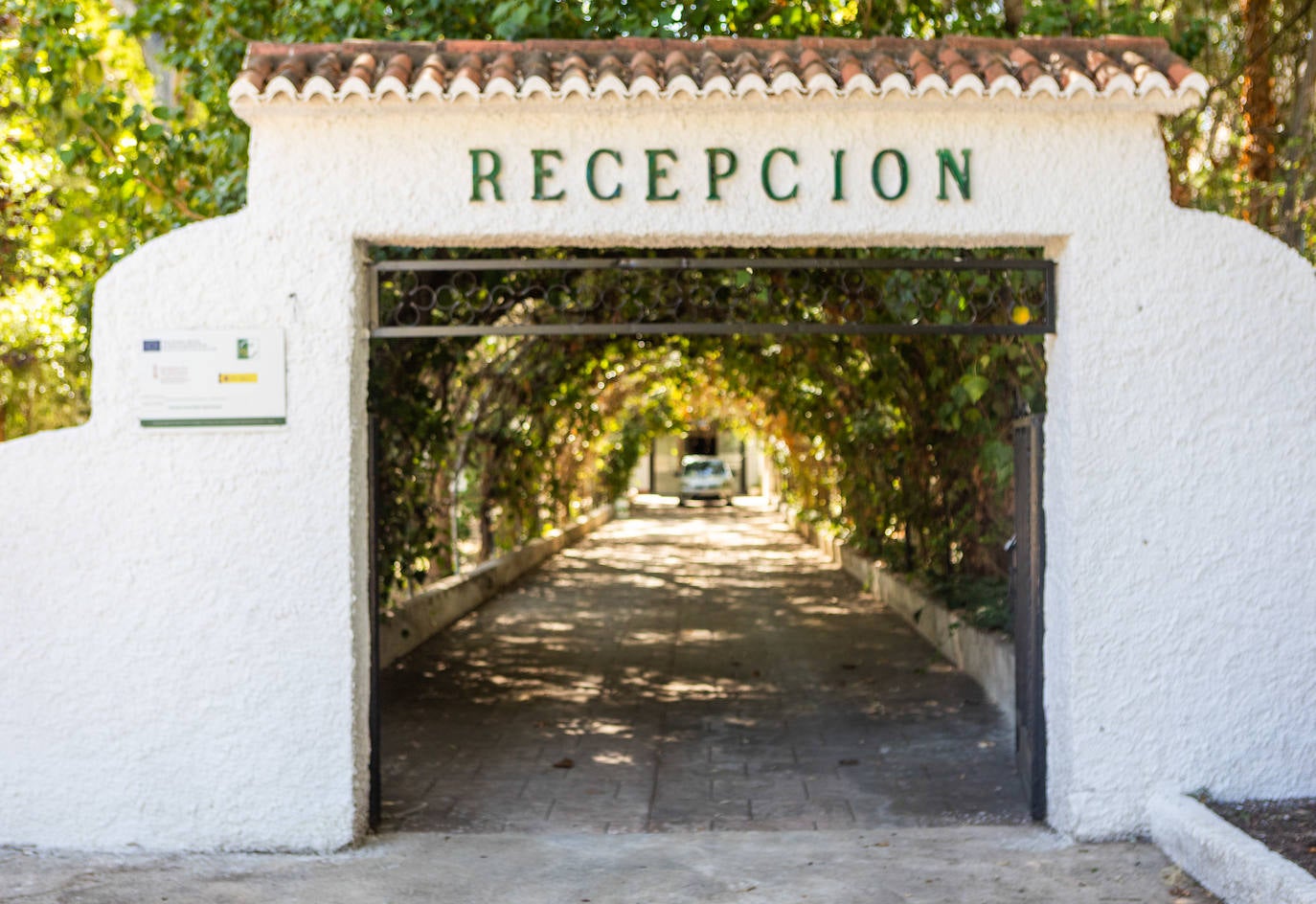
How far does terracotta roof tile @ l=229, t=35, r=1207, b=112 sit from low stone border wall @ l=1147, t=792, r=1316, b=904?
9.89 ft

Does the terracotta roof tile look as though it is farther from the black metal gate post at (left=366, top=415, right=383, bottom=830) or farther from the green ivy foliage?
the black metal gate post at (left=366, top=415, right=383, bottom=830)

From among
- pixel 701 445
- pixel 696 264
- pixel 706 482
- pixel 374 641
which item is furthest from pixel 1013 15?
pixel 701 445

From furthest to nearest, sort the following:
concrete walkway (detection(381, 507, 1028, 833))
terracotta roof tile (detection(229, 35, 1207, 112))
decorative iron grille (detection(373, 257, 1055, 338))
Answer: concrete walkway (detection(381, 507, 1028, 833))
decorative iron grille (detection(373, 257, 1055, 338))
terracotta roof tile (detection(229, 35, 1207, 112))

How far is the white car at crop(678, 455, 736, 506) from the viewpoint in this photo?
1695 inches

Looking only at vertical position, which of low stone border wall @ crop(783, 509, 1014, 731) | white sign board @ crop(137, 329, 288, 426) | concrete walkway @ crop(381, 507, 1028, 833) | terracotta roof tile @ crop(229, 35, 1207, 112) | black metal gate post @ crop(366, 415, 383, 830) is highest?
terracotta roof tile @ crop(229, 35, 1207, 112)

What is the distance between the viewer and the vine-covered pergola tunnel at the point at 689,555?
6973 millimetres

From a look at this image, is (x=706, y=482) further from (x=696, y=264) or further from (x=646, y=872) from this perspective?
(x=646, y=872)

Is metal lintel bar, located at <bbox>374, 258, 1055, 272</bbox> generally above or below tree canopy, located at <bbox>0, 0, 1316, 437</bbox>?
below

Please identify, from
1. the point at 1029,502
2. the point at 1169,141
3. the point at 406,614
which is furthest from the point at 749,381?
the point at 1029,502

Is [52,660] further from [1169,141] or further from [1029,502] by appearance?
[1169,141]

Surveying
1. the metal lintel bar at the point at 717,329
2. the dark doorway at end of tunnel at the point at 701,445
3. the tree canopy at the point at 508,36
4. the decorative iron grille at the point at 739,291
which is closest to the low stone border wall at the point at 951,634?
the decorative iron grille at the point at 739,291

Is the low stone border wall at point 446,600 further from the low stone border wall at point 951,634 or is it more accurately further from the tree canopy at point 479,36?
the low stone border wall at point 951,634

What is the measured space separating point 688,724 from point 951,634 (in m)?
3.33

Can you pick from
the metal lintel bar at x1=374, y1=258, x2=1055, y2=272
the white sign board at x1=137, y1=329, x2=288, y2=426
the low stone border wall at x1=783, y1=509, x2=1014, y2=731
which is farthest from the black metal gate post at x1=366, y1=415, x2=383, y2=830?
the low stone border wall at x1=783, y1=509, x2=1014, y2=731
